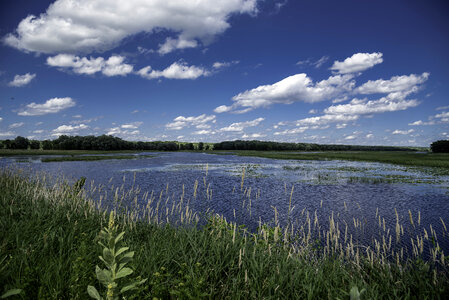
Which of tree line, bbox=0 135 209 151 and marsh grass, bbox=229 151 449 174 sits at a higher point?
tree line, bbox=0 135 209 151

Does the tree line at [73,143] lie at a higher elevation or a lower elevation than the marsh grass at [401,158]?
higher

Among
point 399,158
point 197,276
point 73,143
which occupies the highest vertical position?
point 73,143

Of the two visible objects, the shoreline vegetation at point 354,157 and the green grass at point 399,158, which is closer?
the green grass at point 399,158

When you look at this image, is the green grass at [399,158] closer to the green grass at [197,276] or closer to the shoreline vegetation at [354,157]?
the shoreline vegetation at [354,157]

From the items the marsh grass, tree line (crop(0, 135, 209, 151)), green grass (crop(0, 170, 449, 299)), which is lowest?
the marsh grass

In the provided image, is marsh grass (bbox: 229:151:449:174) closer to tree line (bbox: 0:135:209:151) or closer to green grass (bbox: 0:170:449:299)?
green grass (bbox: 0:170:449:299)

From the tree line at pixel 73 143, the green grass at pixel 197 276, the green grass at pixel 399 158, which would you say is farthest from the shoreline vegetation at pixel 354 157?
the green grass at pixel 197 276

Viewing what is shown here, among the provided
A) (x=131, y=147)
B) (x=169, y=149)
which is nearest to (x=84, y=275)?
(x=131, y=147)

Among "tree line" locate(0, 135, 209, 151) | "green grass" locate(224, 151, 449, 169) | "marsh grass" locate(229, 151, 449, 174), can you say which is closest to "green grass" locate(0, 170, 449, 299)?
"marsh grass" locate(229, 151, 449, 174)

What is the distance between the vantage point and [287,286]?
4.87 metres

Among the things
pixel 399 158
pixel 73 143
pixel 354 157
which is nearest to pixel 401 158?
pixel 399 158

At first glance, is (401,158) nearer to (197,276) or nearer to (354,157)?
(354,157)

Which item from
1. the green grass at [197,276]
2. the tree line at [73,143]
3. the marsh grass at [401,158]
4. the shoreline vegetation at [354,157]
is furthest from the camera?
the tree line at [73,143]

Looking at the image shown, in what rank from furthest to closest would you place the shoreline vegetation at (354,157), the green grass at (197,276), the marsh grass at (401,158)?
1. the shoreline vegetation at (354,157)
2. the marsh grass at (401,158)
3. the green grass at (197,276)
